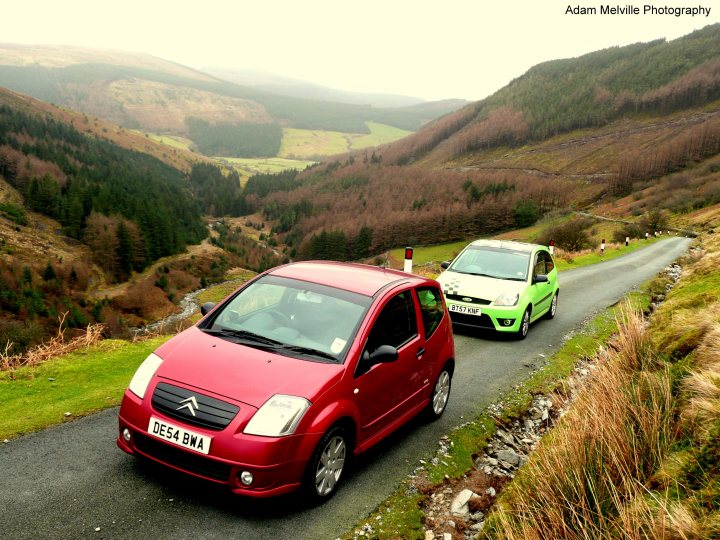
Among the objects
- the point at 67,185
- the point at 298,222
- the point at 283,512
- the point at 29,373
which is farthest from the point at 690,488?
the point at 298,222

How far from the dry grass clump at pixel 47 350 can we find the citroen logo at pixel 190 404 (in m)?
4.57

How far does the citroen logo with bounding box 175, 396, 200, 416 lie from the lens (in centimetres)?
438

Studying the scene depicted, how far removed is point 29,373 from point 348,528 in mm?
5545

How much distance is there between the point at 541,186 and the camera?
132375 millimetres

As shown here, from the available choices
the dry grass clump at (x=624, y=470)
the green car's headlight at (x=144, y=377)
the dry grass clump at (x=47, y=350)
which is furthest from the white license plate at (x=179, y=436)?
the dry grass clump at (x=47, y=350)

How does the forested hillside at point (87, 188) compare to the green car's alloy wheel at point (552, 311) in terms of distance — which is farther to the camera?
the forested hillside at point (87, 188)

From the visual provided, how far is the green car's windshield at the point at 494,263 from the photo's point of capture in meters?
12.5

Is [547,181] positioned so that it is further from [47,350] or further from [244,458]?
[244,458]

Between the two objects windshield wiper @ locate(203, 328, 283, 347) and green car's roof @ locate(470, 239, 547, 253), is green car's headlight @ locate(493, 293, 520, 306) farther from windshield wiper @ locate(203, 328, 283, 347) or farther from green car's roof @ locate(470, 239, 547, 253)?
windshield wiper @ locate(203, 328, 283, 347)

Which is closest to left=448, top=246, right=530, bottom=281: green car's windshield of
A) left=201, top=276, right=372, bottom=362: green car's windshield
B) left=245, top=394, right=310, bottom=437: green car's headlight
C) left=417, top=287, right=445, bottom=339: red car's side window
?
left=417, top=287, right=445, bottom=339: red car's side window

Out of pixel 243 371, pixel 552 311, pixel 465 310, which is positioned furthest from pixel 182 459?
pixel 552 311

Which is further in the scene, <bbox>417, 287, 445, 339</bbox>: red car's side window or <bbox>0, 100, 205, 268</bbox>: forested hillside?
<bbox>0, 100, 205, 268</bbox>: forested hillside

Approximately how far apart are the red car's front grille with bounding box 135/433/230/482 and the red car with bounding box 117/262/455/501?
10mm

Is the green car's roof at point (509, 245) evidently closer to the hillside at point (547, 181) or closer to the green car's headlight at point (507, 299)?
the green car's headlight at point (507, 299)
